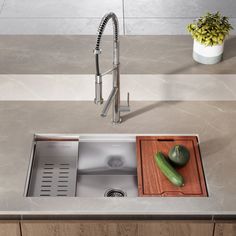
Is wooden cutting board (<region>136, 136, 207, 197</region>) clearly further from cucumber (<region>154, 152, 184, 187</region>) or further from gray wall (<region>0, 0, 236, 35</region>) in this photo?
gray wall (<region>0, 0, 236, 35</region>)

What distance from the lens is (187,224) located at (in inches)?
95.9

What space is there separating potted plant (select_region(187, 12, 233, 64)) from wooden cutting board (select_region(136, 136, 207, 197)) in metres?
0.48

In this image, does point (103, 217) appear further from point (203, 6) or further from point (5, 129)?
point (203, 6)

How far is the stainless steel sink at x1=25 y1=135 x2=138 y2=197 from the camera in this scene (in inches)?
110

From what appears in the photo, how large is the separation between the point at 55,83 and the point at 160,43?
2.08 feet

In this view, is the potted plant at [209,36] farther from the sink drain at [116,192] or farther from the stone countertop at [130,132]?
the sink drain at [116,192]

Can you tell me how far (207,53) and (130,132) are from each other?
0.58 m

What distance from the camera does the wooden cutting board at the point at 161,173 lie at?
100 inches

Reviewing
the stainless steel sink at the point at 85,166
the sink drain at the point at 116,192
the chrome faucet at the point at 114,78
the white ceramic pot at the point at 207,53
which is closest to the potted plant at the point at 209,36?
the white ceramic pot at the point at 207,53

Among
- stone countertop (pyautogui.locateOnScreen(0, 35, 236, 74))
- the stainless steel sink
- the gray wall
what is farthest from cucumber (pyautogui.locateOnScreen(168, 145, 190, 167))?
the gray wall

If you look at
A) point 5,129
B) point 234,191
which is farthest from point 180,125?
point 5,129

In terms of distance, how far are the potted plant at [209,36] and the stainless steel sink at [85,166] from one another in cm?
58

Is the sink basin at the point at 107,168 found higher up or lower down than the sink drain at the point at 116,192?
higher up

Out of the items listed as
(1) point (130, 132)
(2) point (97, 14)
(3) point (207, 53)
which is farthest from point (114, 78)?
(2) point (97, 14)
